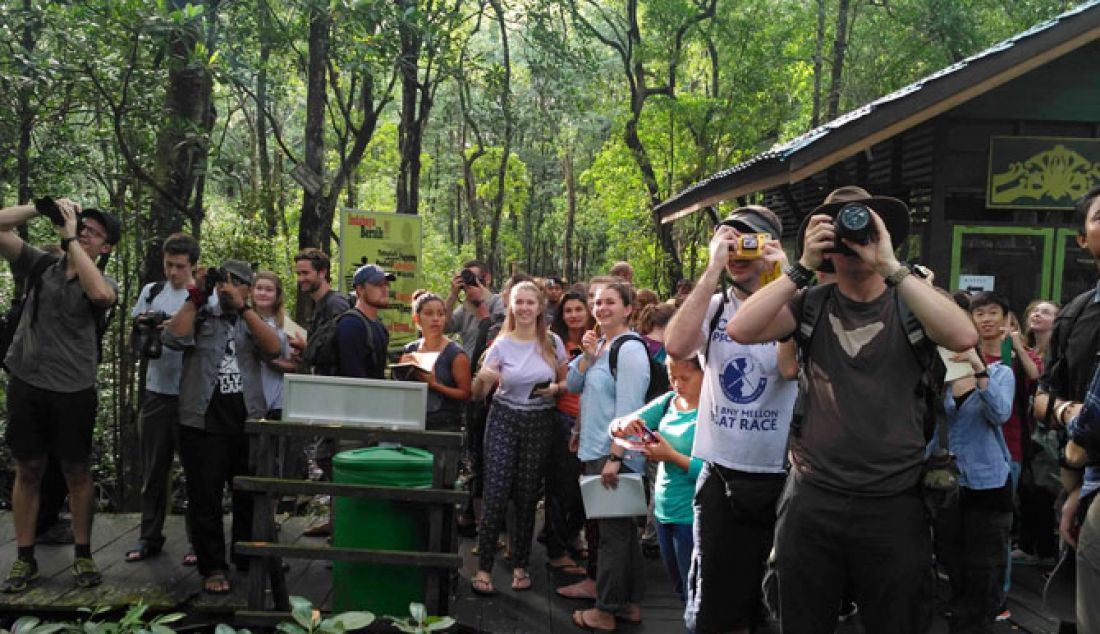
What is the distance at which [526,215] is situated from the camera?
43.0 m

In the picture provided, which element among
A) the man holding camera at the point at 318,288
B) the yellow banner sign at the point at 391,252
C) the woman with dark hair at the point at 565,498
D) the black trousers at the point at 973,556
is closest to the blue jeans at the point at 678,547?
the woman with dark hair at the point at 565,498

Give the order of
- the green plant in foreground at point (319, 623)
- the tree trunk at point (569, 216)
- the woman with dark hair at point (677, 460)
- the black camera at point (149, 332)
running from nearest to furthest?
the green plant in foreground at point (319, 623) < the woman with dark hair at point (677, 460) < the black camera at point (149, 332) < the tree trunk at point (569, 216)

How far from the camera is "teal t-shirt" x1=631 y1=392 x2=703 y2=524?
4383 millimetres

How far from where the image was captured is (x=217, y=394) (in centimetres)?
588

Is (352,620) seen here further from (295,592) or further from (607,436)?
(295,592)

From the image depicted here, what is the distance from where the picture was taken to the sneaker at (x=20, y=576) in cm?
543

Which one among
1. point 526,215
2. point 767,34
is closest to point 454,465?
point 767,34

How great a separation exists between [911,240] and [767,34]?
1260cm

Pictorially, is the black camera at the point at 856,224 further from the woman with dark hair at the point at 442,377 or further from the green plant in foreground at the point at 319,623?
the woman with dark hair at the point at 442,377

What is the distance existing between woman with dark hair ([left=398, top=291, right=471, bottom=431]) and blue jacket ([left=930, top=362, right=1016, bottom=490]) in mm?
3220

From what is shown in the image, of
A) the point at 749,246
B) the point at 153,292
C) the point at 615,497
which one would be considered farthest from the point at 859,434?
the point at 153,292

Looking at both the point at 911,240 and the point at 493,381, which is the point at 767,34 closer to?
the point at 911,240

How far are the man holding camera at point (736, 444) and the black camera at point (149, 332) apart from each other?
366 centimetres

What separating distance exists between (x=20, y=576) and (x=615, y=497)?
12.0 feet
